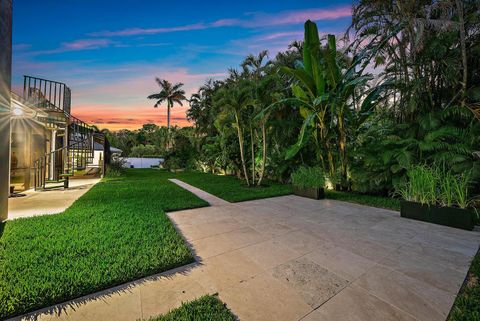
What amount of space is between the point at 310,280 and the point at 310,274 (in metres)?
0.11

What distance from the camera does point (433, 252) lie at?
2598 millimetres

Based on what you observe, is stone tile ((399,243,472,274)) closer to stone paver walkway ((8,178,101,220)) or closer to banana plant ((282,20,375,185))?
banana plant ((282,20,375,185))

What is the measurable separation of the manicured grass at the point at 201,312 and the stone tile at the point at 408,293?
1320 millimetres

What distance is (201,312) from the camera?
1.51m

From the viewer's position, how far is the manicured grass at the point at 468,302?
4.89 feet

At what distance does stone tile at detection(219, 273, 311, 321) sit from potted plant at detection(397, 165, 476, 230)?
3.80 meters

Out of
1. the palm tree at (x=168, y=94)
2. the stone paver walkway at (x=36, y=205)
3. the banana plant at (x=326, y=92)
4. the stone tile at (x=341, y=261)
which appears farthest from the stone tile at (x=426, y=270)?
the palm tree at (x=168, y=94)

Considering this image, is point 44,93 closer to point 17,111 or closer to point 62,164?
point 17,111

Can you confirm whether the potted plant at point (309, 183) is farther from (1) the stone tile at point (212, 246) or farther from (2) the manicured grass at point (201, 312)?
(2) the manicured grass at point (201, 312)

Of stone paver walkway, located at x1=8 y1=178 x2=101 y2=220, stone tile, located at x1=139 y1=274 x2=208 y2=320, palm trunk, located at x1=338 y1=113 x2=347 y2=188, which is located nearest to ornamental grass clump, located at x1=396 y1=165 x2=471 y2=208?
palm trunk, located at x1=338 y1=113 x2=347 y2=188

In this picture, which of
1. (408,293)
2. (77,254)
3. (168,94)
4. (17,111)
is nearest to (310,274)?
(408,293)

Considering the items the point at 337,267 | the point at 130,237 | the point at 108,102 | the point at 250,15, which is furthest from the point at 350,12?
the point at 108,102

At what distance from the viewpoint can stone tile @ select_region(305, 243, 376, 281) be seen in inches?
83.4

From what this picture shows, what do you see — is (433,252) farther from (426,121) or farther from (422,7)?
(422,7)
